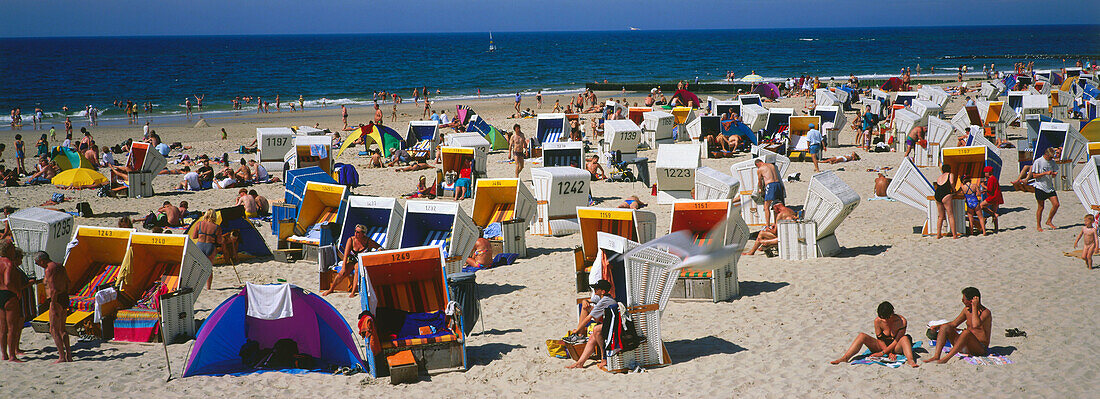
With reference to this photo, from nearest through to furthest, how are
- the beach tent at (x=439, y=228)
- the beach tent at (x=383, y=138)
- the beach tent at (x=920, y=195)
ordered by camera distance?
the beach tent at (x=439, y=228)
the beach tent at (x=920, y=195)
the beach tent at (x=383, y=138)

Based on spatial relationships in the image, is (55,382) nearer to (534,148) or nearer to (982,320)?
(982,320)

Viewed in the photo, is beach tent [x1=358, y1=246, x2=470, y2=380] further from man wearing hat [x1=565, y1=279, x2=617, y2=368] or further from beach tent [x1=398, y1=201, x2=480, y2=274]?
beach tent [x1=398, y1=201, x2=480, y2=274]

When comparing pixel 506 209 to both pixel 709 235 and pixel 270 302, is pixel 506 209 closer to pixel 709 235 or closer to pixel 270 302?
pixel 709 235

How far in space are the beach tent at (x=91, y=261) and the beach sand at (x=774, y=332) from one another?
0.61 metres

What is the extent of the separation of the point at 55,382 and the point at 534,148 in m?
15.9

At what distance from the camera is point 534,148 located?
74.6 feet

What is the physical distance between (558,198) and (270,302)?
6491 millimetres

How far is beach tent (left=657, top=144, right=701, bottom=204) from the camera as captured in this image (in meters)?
15.2

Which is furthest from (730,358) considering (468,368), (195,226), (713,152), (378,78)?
(378,78)

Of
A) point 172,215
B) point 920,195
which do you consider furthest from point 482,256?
point 920,195

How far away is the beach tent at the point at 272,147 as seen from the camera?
21000 mm

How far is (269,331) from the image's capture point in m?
8.12

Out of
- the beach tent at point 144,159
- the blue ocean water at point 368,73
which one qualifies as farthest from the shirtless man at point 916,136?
the blue ocean water at point 368,73

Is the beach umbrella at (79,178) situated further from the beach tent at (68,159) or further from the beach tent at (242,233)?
the beach tent at (242,233)
